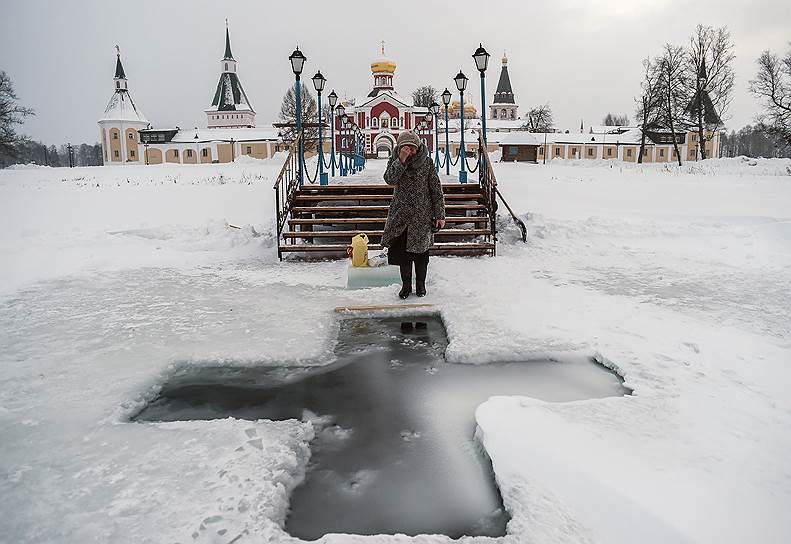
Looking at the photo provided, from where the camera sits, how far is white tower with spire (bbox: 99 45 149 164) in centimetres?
6769

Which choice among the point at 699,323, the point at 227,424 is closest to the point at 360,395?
the point at 227,424

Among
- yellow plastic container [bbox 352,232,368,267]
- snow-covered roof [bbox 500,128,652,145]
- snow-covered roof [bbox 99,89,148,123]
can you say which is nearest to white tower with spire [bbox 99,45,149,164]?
snow-covered roof [bbox 99,89,148,123]

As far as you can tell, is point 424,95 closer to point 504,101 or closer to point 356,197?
point 504,101

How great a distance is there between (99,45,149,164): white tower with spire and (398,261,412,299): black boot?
A: 71.1 meters

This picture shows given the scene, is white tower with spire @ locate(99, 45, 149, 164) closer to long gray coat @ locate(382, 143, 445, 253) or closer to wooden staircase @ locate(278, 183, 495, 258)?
wooden staircase @ locate(278, 183, 495, 258)

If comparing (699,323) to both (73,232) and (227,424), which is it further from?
(73,232)

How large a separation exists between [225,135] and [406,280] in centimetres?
6853

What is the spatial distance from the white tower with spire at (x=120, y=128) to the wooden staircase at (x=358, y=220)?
219 ft

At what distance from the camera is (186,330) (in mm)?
4949

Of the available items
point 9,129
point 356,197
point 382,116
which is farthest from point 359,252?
point 382,116

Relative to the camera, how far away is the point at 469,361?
4215 mm

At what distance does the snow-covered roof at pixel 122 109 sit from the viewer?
67688mm

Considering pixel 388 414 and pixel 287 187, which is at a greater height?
pixel 287 187

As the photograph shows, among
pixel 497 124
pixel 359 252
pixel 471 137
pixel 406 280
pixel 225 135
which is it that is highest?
pixel 497 124
